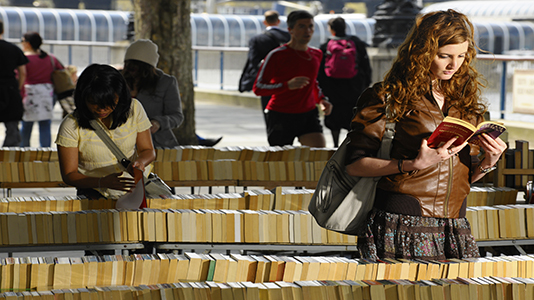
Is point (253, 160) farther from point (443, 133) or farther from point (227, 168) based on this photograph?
point (443, 133)

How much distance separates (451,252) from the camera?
2965 millimetres

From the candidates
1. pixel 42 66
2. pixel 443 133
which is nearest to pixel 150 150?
pixel 443 133

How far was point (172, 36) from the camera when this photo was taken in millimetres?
9422

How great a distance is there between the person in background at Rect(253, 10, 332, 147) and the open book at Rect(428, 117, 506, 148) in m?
4.27

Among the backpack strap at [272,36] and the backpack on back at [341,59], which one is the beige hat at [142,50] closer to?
the backpack strap at [272,36]

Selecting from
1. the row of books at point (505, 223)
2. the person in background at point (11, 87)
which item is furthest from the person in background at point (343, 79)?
the row of books at point (505, 223)

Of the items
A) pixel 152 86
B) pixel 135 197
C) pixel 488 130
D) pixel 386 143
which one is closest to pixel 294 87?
pixel 152 86

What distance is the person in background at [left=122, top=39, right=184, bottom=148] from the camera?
5.43m

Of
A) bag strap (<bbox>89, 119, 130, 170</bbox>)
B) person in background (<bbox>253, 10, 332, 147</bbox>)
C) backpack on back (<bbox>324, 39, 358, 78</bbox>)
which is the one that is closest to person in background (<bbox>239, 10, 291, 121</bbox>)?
backpack on back (<bbox>324, 39, 358, 78</bbox>)

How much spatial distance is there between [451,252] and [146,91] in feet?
10.7

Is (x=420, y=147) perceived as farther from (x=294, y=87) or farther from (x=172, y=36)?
(x=172, y=36)

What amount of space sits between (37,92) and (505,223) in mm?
8383

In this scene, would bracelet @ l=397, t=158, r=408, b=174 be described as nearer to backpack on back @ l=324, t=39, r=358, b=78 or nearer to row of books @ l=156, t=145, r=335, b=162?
row of books @ l=156, t=145, r=335, b=162

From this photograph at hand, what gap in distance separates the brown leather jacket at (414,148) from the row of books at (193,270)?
0.29 metres
